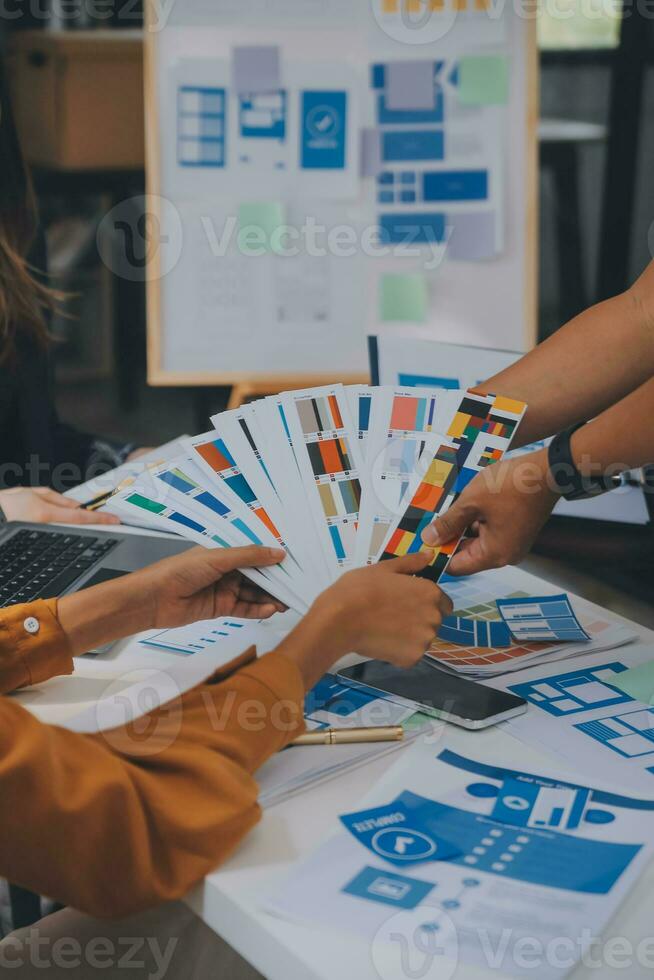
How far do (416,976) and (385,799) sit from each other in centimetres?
20

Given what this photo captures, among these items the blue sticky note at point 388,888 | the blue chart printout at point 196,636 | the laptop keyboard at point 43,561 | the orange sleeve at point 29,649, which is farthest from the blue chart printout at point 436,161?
the blue sticky note at point 388,888

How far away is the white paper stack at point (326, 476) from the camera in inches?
42.7

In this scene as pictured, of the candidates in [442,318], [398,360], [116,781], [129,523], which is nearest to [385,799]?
[116,781]

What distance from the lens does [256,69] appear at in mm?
2285

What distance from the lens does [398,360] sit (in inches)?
69.9

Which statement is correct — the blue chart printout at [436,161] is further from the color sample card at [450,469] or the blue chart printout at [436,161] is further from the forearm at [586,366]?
the color sample card at [450,469]

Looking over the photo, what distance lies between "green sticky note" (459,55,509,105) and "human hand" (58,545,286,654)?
4.84 ft

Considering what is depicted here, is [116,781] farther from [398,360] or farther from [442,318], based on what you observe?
[442,318]

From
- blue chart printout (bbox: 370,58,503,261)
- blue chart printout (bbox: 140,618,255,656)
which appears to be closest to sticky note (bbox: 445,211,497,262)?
blue chart printout (bbox: 370,58,503,261)

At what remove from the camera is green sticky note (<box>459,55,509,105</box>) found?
2.25m

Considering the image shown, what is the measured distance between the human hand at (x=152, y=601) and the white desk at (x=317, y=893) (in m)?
0.11

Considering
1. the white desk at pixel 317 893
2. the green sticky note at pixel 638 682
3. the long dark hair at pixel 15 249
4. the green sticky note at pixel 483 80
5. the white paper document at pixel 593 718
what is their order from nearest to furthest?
the white desk at pixel 317 893 < the white paper document at pixel 593 718 < the green sticky note at pixel 638 682 < the long dark hair at pixel 15 249 < the green sticky note at pixel 483 80

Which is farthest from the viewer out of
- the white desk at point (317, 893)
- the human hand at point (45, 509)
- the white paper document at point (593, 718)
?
the human hand at point (45, 509)

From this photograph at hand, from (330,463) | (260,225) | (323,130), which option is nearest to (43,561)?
(330,463)
